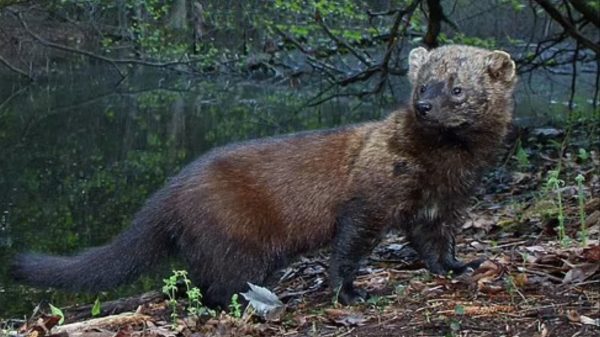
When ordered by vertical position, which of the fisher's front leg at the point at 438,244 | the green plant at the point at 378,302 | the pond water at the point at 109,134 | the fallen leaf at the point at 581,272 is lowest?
the pond water at the point at 109,134

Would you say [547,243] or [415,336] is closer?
[415,336]

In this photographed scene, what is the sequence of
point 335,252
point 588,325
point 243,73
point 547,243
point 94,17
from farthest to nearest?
point 243,73, point 94,17, point 547,243, point 335,252, point 588,325

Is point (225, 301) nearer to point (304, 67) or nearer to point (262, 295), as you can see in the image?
point (262, 295)

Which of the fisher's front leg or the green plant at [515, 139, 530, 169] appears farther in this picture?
the green plant at [515, 139, 530, 169]

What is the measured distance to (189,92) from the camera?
2416 centimetres

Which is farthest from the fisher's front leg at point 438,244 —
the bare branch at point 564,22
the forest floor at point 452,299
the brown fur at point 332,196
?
the bare branch at point 564,22

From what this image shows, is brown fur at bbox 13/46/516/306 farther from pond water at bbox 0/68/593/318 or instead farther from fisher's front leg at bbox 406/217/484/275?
pond water at bbox 0/68/593/318

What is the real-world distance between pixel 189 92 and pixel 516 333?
2025 centimetres

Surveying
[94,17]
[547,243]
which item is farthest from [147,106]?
[547,243]

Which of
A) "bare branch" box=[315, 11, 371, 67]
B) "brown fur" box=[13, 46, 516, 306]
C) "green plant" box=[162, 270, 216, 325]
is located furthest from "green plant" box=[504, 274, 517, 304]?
"bare branch" box=[315, 11, 371, 67]

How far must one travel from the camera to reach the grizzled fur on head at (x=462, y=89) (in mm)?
5660

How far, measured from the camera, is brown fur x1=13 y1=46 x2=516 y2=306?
578 cm

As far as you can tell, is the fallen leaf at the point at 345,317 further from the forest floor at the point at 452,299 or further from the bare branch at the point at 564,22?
the bare branch at the point at 564,22

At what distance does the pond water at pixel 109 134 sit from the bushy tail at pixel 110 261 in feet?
5.35
